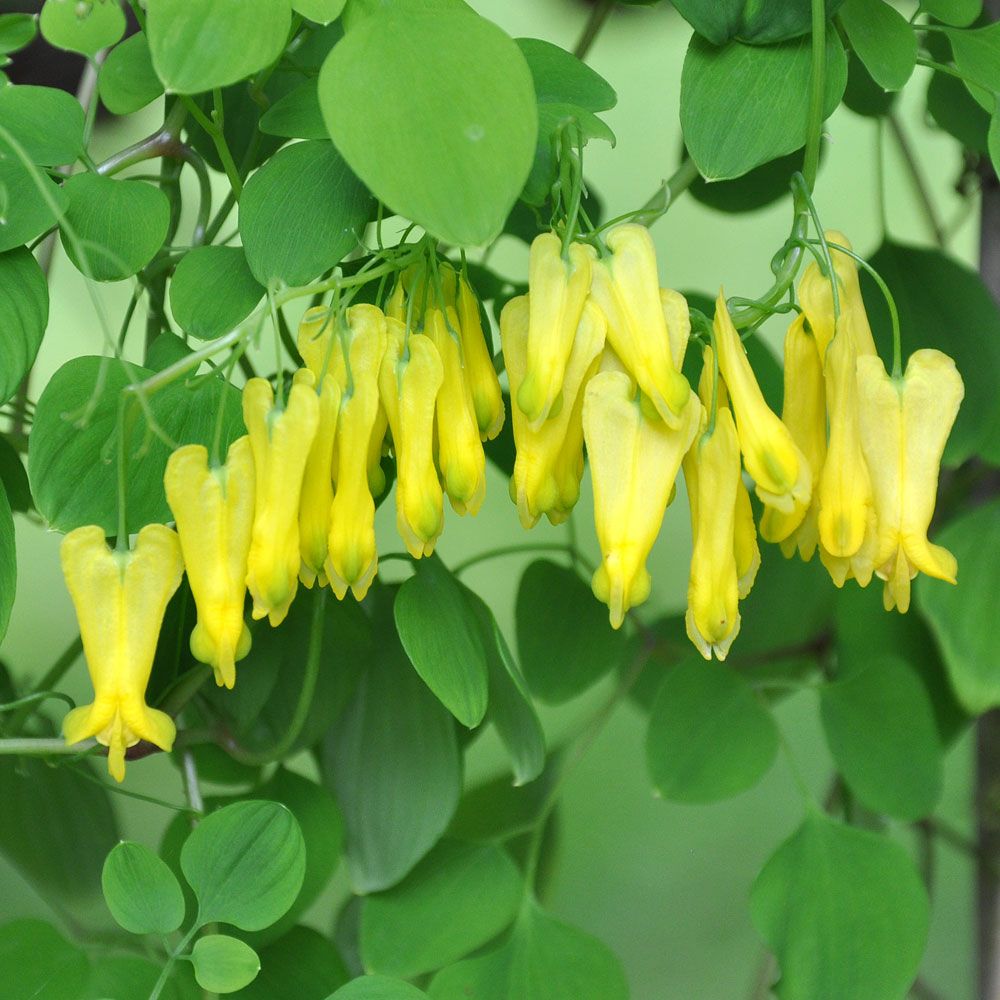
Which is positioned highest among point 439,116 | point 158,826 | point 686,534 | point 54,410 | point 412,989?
point 439,116

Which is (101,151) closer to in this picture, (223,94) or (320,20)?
(223,94)

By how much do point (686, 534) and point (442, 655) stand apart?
483 mm

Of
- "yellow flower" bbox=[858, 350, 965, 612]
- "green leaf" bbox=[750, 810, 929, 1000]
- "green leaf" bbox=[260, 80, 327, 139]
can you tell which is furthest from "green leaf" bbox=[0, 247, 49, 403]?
"green leaf" bbox=[750, 810, 929, 1000]

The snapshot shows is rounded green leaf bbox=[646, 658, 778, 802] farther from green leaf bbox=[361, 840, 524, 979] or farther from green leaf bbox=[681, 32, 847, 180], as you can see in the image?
green leaf bbox=[681, 32, 847, 180]

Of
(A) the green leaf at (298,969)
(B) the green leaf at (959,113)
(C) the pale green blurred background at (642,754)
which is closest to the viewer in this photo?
(A) the green leaf at (298,969)

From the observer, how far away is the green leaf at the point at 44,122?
438 millimetres

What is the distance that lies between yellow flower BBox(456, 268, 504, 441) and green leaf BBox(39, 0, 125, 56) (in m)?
0.19

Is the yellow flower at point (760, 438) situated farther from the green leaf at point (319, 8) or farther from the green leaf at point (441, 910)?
the green leaf at point (441, 910)

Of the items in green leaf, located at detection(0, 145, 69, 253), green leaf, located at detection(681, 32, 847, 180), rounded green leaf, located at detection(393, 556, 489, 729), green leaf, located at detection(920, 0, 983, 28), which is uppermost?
green leaf, located at detection(920, 0, 983, 28)

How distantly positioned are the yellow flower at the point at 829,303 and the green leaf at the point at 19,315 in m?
0.30

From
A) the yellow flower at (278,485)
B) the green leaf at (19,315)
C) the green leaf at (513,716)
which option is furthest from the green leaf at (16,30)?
the green leaf at (513,716)

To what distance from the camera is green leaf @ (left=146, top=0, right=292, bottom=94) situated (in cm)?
37

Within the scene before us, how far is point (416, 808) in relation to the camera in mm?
584

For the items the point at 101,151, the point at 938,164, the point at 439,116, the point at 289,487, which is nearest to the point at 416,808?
the point at 289,487
